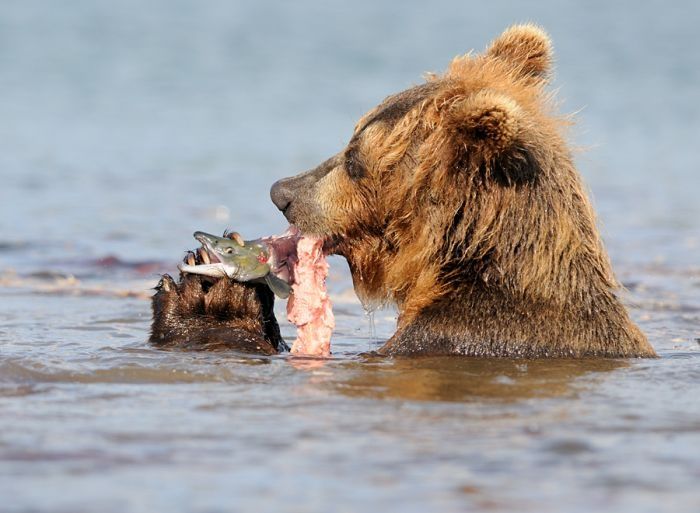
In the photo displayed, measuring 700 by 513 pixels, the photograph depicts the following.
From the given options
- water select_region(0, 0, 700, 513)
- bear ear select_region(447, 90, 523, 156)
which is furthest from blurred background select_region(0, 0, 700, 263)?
bear ear select_region(447, 90, 523, 156)

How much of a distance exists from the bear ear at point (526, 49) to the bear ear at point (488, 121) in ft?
3.86

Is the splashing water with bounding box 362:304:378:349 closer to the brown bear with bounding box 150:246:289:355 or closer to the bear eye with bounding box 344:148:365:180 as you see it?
the brown bear with bounding box 150:246:289:355

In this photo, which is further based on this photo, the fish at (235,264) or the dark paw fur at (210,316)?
the dark paw fur at (210,316)

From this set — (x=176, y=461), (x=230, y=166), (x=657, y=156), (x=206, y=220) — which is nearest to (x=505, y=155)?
(x=176, y=461)

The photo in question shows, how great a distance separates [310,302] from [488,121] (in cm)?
160

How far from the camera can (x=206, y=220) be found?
14242 millimetres

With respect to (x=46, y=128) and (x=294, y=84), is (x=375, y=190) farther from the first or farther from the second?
(x=294, y=84)

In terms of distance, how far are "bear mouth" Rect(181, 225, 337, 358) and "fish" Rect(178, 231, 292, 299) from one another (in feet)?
0.09

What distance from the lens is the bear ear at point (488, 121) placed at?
6.04 metres

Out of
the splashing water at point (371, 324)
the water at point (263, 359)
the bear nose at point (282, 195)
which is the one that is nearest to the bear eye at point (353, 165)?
the bear nose at point (282, 195)

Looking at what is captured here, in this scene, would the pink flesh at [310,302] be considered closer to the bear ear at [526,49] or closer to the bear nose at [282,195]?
the bear nose at [282,195]

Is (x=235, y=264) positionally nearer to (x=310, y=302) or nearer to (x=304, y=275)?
(x=304, y=275)

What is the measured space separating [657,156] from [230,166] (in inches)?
287

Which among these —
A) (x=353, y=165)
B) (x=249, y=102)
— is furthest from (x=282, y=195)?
(x=249, y=102)
